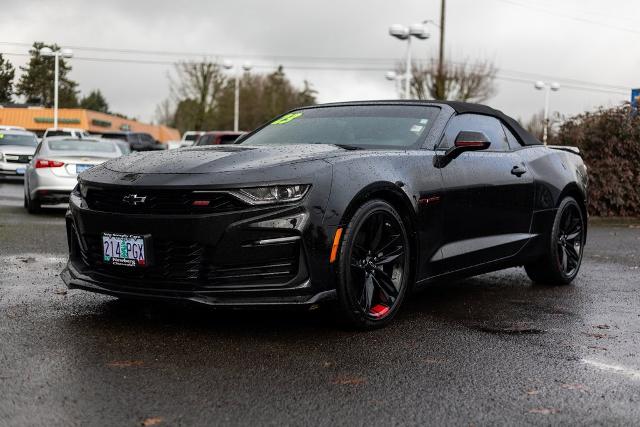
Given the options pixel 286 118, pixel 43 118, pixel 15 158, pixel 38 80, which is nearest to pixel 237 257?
pixel 286 118

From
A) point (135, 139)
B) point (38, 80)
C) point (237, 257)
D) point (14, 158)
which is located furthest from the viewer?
point (38, 80)

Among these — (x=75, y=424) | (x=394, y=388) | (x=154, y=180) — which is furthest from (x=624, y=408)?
(x=154, y=180)

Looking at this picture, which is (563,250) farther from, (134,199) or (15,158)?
(15,158)

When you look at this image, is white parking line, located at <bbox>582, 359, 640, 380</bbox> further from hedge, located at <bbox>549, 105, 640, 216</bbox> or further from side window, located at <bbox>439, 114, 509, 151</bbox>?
hedge, located at <bbox>549, 105, 640, 216</bbox>

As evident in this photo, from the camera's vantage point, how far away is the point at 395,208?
510 cm

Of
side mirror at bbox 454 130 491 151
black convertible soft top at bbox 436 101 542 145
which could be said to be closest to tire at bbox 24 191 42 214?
black convertible soft top at bbox 436 101 542 145

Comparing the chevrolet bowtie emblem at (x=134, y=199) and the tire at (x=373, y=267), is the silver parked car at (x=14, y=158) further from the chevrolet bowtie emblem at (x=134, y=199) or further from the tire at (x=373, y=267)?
the tire at (x=373, y=267)

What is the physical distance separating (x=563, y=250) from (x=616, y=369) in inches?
112

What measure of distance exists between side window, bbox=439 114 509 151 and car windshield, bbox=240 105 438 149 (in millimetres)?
162

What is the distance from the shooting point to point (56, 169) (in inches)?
511

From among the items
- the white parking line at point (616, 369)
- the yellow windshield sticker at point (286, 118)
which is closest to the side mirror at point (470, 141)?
the yellow windshield sticker at point (286, 118)

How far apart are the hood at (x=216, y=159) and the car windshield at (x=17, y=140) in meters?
19.9

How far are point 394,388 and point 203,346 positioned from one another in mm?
1183

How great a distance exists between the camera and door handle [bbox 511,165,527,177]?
625 centimetres
